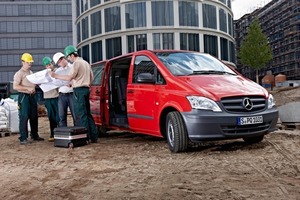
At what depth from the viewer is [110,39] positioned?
151 ft

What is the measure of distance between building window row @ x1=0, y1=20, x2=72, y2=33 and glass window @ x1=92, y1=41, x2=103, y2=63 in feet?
95.2

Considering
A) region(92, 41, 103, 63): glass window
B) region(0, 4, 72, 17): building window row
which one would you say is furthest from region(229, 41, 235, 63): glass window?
region(0, 4, 72, 17): building window row

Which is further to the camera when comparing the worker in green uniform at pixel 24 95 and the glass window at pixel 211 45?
the glass window at pixel 211 45

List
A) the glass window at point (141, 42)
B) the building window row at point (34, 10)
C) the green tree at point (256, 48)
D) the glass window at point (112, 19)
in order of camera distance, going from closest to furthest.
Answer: the glass window at point (141, 42) < the green tree at point (256, 48) < the glass window at point (112, 19) < the building window row at point (34, 10)

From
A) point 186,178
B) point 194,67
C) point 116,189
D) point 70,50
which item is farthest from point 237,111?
point 70,50

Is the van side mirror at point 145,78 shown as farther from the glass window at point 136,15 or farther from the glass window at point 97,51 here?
the glass window at point 97,51

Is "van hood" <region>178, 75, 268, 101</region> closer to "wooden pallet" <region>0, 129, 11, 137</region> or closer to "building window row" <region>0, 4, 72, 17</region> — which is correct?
"wooden pallet" <region>0, 129, 11, 137</region>

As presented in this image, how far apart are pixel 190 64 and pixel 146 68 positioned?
79 cm

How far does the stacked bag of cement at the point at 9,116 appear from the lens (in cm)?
1026

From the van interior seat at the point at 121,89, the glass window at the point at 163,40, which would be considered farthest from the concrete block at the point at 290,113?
the glass window at the point at 163,40

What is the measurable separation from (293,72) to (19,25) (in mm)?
54668

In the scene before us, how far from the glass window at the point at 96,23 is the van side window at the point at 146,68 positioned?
41.4 metres

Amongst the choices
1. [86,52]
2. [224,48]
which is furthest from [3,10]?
[224,48]

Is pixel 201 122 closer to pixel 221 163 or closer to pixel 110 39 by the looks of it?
pixel 221 163
